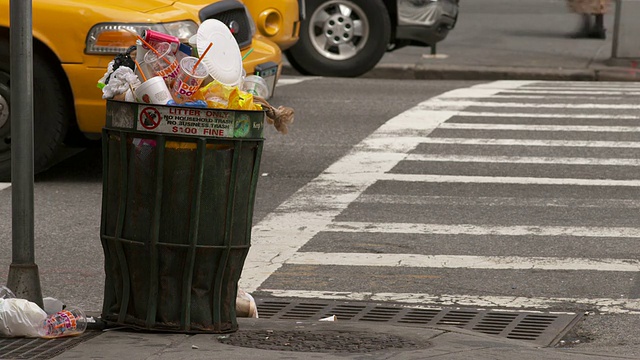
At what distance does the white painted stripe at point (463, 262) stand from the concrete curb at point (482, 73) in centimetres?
1051

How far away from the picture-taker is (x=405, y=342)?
5.27 metres

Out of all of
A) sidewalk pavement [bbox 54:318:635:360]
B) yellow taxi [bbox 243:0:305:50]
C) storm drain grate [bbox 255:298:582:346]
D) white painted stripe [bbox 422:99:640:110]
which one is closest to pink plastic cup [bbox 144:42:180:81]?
sidewalk pavement [bbox 54:318:635:360]

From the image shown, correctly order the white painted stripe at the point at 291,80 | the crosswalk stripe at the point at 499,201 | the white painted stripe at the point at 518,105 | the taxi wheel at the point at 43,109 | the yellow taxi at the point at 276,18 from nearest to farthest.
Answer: the crosswalk stripe at the point at 499,201 < the taxi wheel at the point at 43,109 < the yellow taxi at the point at 276,18 < the white painted stripe at the point at 518,105 < the white painted stripe at the point at 291,80

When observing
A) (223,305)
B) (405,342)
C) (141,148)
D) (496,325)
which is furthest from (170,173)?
(496,325)

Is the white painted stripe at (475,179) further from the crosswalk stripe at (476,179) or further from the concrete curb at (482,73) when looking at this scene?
the concrete curb at (482,73)

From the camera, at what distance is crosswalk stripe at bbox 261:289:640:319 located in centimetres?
655

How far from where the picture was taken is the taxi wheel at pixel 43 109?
30.9 feet

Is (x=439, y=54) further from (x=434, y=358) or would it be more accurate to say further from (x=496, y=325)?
(x=434, y=358)

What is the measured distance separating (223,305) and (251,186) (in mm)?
501

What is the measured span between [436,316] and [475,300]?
0.40 metres

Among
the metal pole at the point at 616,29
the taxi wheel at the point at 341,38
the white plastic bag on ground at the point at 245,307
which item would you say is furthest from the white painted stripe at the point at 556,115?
the white plastic bag on ground at the point at 245,307

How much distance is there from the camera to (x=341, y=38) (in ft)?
55.2

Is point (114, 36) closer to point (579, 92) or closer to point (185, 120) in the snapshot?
point (185, 120)

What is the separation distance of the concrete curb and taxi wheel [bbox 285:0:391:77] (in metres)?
0.95
